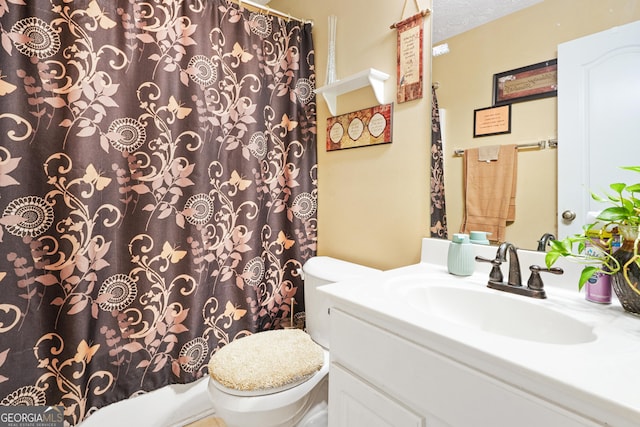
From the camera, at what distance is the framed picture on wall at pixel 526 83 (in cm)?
96

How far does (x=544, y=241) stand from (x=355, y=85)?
1056mm

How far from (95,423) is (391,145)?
5.71ft

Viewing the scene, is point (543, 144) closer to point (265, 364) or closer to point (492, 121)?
point (492, 121)

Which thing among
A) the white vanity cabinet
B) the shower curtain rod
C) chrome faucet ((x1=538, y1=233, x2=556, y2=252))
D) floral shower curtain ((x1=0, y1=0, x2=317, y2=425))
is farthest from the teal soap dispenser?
the shower curtain rod

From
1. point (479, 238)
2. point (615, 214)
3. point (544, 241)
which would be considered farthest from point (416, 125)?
point (615, 214)

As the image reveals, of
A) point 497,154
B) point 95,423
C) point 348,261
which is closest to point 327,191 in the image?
point 348,261

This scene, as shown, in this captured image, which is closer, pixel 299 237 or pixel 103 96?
pixel 103 96

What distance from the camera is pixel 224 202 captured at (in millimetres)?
1527

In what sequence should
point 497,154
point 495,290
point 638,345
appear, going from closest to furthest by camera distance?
1. point 638,345
2. point 495,290
3. point 497,154

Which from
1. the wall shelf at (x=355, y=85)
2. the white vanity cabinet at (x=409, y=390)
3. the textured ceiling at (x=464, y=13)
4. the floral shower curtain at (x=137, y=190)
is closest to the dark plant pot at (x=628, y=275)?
the white vanity cabinet at (x=409, y=390)

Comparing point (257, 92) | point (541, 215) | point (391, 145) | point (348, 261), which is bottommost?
point (348, 261)

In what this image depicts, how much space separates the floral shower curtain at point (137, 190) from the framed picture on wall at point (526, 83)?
1.03m

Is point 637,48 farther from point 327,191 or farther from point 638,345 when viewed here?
point 327,191

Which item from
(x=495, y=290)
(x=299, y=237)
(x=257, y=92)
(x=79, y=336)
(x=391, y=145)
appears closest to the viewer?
(x=495, y=290)
